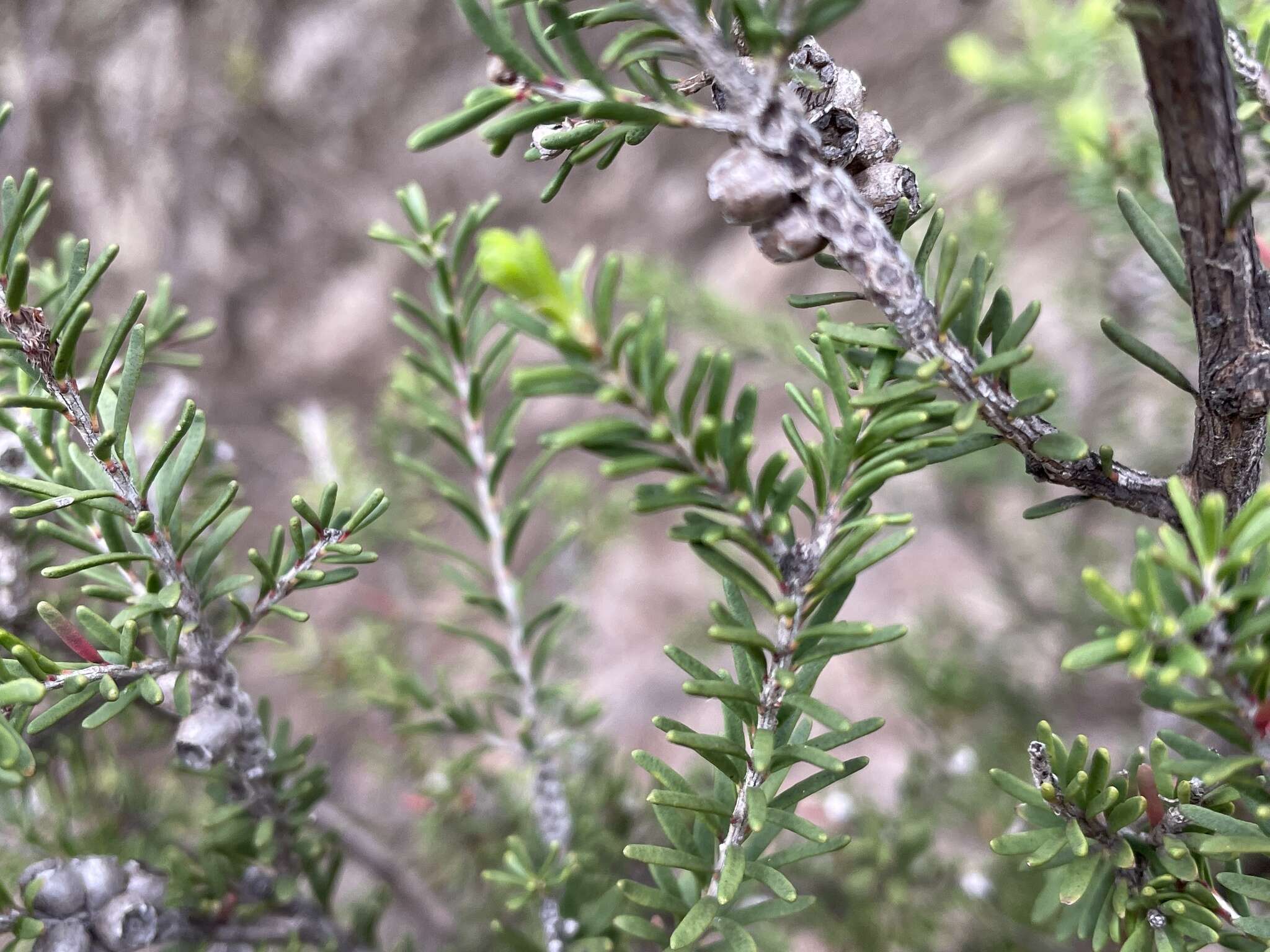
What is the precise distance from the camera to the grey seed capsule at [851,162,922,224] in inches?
12.8

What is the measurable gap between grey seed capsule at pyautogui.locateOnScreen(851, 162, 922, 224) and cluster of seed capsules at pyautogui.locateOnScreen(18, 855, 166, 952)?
48cm

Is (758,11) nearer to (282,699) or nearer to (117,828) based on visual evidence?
(117,828)

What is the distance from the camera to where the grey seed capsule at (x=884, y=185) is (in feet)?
1.07

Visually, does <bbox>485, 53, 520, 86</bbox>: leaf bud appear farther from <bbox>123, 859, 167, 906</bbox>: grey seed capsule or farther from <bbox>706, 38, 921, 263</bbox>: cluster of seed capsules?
<bbox>123, 859, 167, 906</bbox>: grey seed capsule

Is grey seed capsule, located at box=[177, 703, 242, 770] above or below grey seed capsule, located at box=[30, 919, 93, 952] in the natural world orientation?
above

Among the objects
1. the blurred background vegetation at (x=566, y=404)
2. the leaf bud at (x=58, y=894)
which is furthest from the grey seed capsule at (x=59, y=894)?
the blurred background vegetation at (x=566, y=404)

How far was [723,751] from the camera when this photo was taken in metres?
0.33

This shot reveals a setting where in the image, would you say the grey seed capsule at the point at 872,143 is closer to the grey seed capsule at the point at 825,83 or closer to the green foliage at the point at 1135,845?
the grey seed capsule at the point at 825,83

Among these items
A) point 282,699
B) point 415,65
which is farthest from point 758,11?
point 415,65

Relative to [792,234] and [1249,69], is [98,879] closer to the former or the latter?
[792,234]

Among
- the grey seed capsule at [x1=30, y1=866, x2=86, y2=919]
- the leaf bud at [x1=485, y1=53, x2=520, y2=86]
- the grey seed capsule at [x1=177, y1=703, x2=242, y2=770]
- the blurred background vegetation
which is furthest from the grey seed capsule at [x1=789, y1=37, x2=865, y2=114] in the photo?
the grey seed capsule at [x1=30, y1=866, x2=86, y2=919]

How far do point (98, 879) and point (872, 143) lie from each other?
503 millimetres

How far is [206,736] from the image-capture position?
0.39 m

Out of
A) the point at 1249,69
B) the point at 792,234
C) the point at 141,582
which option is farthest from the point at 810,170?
the point at 141,582
